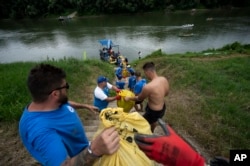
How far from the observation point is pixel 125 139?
7.16 feet

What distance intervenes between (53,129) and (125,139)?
1.91ft

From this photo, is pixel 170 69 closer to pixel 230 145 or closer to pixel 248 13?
pixel 230 145

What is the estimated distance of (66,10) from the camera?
6062 centimetres

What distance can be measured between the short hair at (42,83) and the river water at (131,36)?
24.6 meters

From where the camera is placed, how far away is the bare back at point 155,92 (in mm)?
4402

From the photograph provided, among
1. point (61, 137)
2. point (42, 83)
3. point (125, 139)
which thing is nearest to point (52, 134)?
point (61, 137)

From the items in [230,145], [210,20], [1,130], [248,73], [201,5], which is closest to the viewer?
[230,145]

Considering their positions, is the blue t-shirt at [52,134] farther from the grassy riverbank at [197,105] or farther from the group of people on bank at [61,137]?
the grassy riverbank at [197,105]

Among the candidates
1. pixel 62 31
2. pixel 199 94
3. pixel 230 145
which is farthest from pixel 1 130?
pixel 62 31

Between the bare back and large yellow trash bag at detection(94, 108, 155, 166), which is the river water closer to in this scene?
the bare back

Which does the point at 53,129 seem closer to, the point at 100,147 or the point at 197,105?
the point at 100,147

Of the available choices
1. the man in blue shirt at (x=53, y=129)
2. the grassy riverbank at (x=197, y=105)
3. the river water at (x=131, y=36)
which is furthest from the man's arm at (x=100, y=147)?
the river water at (x=131, y=36)

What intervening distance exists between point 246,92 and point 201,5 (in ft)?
164

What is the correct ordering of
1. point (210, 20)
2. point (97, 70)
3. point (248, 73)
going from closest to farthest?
point (248, 73) → point (97, 70) → point (210, 20)
